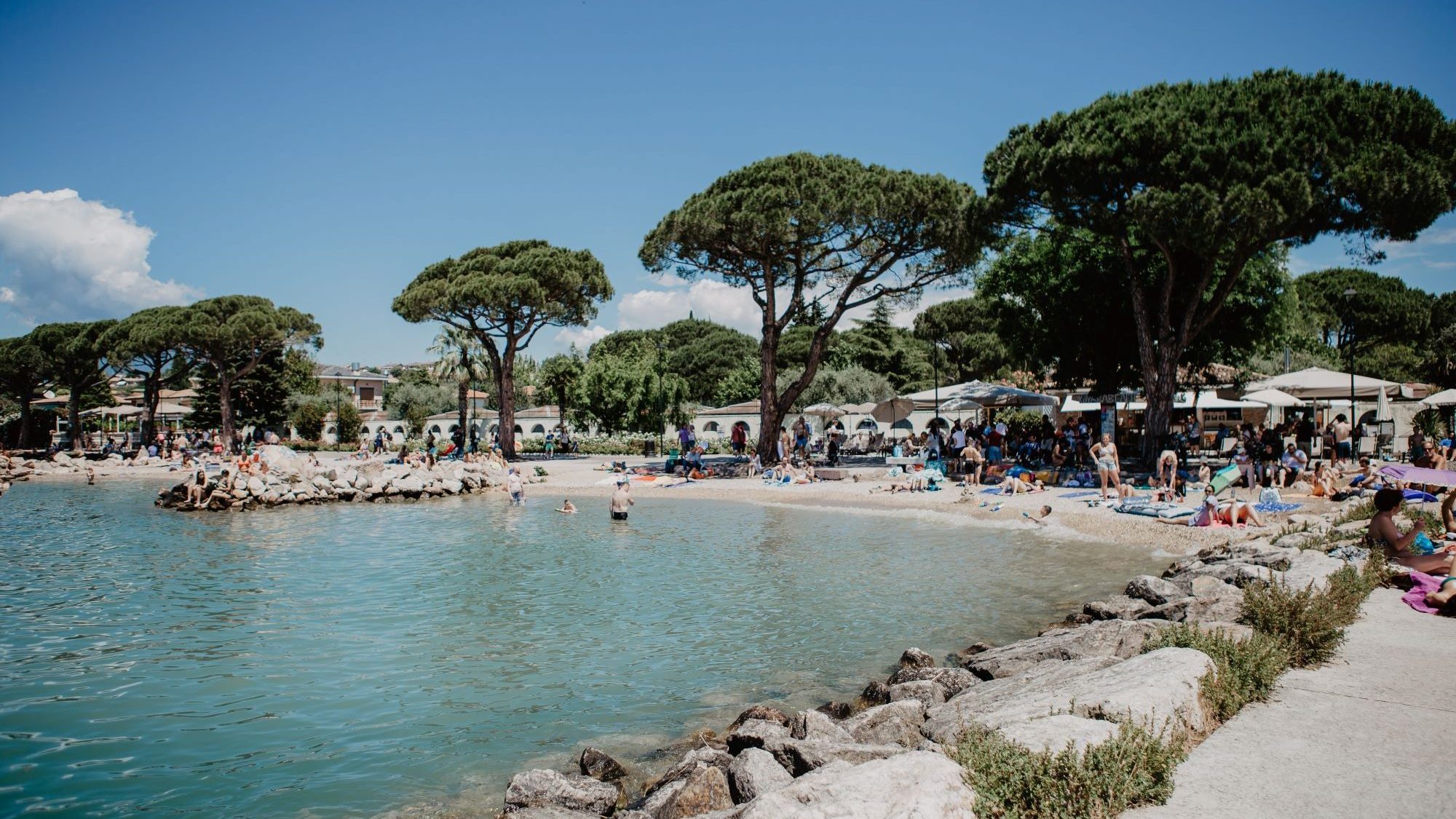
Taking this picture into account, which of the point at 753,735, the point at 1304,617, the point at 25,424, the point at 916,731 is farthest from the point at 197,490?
the point at 25,424

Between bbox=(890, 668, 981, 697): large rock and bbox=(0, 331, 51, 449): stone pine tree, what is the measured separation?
5284 centimetres

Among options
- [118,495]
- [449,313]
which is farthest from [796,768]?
[449,313]

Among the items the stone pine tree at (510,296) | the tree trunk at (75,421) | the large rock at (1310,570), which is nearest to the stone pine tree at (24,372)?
the tree trunk at (75,421)

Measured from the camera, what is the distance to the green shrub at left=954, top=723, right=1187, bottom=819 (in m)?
3.54

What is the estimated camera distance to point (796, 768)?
5023 mm

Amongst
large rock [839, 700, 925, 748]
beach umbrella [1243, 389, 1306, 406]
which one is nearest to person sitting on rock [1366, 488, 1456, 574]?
large rock [839, 700, 925, 748]

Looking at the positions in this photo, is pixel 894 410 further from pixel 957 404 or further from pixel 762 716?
pixel 762 716

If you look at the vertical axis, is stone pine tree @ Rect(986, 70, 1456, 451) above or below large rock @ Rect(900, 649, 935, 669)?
above

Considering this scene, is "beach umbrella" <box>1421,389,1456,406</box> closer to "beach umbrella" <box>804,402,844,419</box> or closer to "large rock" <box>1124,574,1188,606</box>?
"beach umbrella" <box>804,402,844,419</box>

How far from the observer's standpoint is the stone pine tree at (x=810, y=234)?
25.5 meters

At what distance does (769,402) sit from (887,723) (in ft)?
72.3

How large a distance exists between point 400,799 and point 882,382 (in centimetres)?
5057

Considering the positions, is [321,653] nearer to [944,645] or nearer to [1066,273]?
[944,645]

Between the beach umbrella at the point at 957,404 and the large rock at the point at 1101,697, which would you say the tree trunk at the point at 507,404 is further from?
the large rock at the point at 1101,697
